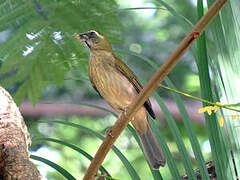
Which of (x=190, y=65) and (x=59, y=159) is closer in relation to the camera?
(x=59, y=159)

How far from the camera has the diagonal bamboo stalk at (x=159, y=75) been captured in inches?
65.6

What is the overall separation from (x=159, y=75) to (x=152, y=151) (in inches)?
66.2

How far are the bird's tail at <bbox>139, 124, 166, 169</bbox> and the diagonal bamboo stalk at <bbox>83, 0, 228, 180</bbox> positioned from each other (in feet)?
2.61

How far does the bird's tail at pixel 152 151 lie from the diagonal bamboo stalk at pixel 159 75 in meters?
0.80

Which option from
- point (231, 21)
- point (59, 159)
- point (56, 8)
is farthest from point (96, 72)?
point (59, 159)

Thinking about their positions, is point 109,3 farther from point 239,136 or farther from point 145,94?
point 239,136

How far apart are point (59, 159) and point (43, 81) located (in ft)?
11.8

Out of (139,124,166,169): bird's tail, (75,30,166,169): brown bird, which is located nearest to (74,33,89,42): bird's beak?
(75,30,166,169): brown bird

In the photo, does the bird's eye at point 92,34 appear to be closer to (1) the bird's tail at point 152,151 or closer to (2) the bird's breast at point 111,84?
(2) the bird's breast at point 111,84

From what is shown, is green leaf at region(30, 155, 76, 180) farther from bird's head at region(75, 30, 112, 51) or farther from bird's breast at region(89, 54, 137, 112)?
bird's head at region(75, 30, 112, 51)

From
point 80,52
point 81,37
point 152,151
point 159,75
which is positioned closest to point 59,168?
point 80,52

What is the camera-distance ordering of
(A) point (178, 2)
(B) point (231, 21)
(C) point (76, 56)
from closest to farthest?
(B) point (231, 21) < (C) point (76, 56) < (A) point (178, 2)

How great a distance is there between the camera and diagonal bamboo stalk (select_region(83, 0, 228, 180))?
5.47 feet

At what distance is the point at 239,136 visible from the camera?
233 cm
